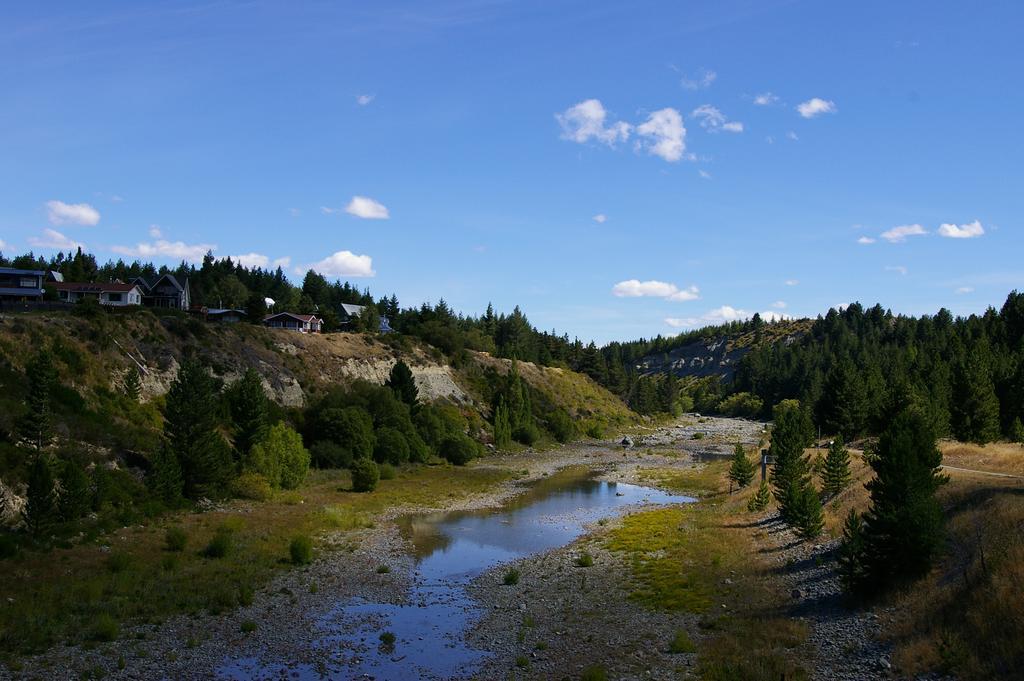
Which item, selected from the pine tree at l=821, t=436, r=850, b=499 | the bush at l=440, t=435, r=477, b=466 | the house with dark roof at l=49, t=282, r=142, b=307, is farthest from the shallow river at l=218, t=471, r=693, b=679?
the house with dark roof at l=49, t=282, r=142, b=307

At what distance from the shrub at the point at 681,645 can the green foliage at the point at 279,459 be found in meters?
40.2

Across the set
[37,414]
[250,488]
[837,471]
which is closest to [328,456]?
[250,488]

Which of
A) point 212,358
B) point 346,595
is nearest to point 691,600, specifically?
point 346,595

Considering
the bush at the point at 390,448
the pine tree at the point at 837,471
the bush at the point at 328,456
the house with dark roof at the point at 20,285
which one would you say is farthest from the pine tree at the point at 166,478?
the house with dark roof at the point at 20,285

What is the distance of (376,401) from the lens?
83500 millimetres

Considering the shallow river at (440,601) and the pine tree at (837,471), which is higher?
the pine tree at (837,471)

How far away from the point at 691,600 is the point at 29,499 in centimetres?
3547

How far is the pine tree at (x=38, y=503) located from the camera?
37.5 metres

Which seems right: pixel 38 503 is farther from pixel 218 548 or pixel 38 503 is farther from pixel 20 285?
pixel 20 285

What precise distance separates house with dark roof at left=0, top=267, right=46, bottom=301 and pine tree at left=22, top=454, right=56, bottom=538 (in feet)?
220

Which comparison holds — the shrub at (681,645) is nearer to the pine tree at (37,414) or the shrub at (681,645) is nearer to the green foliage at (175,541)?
the green foliage at (175,541)

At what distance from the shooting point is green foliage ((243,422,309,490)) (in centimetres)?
5784

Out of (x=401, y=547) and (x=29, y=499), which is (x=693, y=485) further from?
(x=29, y=499)

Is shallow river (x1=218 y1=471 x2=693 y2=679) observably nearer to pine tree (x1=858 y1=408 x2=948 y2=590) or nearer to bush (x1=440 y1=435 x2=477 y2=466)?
pine tree (x1=858 y1=408 x2=948 y2=590)
